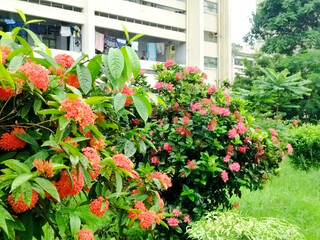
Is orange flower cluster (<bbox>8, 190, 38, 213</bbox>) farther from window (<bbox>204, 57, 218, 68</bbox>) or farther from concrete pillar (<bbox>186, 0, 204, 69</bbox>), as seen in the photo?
window (<bbox>204, 57, 218, 68</bbox>)

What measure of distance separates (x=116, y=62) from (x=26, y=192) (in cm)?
45

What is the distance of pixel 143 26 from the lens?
1766cm

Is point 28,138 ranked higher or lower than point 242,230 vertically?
higher

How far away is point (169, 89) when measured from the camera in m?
3.42

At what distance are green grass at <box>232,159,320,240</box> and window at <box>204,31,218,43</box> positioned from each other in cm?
1475

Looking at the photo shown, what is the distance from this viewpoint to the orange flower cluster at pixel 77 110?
1179 mm

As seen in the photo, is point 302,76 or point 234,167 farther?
point 302,76

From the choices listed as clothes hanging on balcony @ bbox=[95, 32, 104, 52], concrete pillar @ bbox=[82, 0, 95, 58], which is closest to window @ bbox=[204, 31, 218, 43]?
clothes hanging on balcony @ bbox=[95, 32, 104, 52]

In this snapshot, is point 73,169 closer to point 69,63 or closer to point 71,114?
point 71,114

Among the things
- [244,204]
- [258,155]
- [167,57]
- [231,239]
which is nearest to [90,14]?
[167,57]

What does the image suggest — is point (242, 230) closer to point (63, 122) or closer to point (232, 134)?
point (232, 134)

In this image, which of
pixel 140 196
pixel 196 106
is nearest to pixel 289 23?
pixel 196 106

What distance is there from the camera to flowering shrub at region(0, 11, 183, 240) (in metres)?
1.18

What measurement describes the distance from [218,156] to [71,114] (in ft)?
7.06
